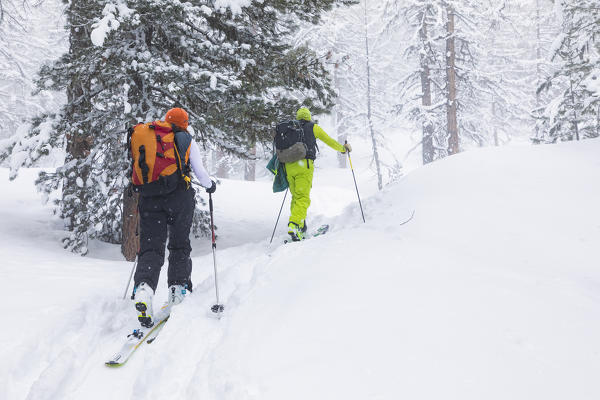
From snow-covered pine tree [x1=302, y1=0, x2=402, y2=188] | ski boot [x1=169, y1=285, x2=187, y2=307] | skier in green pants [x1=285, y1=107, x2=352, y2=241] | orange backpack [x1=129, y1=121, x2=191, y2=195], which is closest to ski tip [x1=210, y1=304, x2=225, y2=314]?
ski boot [x1=169, y1=285, x2=187, y2=307]

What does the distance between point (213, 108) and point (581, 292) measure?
5634mm

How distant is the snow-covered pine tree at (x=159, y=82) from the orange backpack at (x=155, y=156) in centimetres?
195

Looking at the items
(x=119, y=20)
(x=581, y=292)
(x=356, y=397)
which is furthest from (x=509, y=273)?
(x=119, y=20)

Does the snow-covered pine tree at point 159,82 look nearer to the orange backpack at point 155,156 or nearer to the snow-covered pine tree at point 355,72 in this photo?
the orange backpack at point 155,156

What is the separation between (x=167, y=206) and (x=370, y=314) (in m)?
2.49

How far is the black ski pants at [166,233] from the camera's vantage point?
13.5ft

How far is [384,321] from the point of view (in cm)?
302

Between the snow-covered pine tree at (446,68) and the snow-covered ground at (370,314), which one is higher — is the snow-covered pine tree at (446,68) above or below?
above

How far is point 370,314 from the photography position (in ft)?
10.3

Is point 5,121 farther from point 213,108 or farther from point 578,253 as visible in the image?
point 578,253

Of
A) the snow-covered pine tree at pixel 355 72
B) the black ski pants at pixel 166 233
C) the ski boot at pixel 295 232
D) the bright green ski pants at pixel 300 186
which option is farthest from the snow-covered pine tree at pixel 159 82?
the snow-covered pine tree at pixel 355 72

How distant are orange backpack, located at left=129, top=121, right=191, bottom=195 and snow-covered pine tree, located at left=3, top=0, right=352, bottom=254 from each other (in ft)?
6.40

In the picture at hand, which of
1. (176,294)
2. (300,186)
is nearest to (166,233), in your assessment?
(176,294)

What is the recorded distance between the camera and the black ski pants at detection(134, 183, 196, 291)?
4125mm
